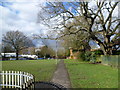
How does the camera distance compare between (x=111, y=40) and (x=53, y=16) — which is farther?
(x=111, y=40)

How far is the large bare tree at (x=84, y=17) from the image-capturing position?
12773 mm

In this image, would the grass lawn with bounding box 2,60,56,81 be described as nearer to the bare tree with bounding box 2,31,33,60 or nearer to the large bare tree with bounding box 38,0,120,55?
the bare tree with bounding box 2,31,33,60

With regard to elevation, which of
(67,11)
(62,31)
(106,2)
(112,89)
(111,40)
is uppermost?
(106,2)

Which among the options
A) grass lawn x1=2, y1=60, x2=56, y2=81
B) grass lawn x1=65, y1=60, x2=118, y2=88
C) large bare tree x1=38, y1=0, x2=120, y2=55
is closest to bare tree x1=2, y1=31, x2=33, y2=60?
grass lawn x1=2, y1=60, x2=56, y2=81

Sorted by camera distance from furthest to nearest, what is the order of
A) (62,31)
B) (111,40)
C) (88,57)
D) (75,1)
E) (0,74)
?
(88,57) → (111,40) → (62,31) → (75,1) → (0,74)

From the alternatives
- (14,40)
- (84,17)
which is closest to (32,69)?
(14,40)

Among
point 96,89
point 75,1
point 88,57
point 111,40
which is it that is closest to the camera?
point 96,89

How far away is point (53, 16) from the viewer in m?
12.8

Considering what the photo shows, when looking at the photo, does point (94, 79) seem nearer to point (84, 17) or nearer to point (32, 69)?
point (32, 69)

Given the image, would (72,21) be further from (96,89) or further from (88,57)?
(96,89)

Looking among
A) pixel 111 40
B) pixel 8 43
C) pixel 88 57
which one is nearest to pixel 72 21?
pixel 111 40

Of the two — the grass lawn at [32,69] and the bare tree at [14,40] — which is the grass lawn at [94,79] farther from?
the bare tree at [14,40]

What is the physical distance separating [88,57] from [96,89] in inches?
596

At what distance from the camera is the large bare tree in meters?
12.8
